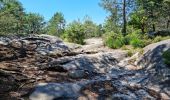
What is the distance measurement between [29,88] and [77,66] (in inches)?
147

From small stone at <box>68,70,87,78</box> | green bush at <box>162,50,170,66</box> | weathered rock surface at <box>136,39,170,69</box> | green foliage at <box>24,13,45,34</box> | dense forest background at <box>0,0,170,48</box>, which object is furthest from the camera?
green foliage at <box>24,13,45,34</box>

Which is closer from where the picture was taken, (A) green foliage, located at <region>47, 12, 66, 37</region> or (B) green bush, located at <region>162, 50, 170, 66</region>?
(B) green bush, located at <region>162, 50, 170, 66</region>

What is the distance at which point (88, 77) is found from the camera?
11789 millimetres

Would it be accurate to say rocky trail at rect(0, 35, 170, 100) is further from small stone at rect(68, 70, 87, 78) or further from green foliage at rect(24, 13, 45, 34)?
green foliage at rect(24, 13, 45, 34)

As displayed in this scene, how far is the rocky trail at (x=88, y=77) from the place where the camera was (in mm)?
9218

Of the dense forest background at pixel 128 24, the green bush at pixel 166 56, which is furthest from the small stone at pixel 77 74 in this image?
the dense forest background at pixel 128 24

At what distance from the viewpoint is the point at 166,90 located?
11.0m

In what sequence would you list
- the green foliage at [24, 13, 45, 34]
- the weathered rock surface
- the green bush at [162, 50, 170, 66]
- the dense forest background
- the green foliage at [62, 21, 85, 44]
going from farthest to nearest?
the green foliage at [24, 13, 45, 34]
the green foliage at [62, 21, 85, 44]
the dense forest background
the weathered rock surface
the green bush at [162, 50, 170, 66]

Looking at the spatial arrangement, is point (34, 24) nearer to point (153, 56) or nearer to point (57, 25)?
point (57, 25)

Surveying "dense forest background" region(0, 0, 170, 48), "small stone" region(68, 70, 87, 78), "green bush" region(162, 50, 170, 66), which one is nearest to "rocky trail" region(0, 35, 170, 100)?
"small stone" region(68, 70, 87, 78)

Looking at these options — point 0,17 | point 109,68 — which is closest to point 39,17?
point 0,17

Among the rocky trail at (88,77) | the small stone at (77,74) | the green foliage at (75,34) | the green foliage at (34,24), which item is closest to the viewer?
the rocky trail at (88,77)

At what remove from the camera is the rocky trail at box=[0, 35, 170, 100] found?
363 inches

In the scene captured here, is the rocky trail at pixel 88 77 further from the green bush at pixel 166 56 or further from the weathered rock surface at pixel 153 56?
the green bush at pixel 166 56
